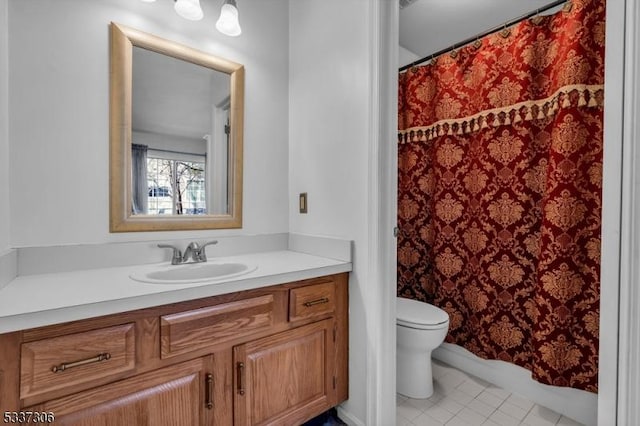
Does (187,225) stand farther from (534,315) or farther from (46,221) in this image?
(534,315)

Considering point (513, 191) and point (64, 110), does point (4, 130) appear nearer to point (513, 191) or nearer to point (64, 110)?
point (64, 110)

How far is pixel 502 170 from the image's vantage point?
1.83 meters

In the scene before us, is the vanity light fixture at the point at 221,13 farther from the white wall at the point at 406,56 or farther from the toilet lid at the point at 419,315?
the toilet lid at the point at 419,315

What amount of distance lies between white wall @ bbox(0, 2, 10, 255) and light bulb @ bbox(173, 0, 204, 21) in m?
0.60

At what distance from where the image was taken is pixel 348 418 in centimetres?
150

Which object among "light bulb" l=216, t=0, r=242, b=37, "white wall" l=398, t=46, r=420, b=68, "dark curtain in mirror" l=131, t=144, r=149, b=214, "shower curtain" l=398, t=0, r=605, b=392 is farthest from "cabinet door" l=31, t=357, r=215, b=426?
"white wall" l=398, t=46, r=420, b=68

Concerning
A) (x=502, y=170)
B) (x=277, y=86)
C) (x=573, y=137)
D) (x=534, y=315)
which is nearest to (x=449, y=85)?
(x=502, y=170)

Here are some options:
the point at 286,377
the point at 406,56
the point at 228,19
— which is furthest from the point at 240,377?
the point at 406,56

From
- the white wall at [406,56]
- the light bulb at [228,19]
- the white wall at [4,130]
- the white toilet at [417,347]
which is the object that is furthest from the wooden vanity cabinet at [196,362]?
the white wall at [406,56]

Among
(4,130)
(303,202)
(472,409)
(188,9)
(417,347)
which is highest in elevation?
(188,9)

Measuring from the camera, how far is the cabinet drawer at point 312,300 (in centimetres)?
131

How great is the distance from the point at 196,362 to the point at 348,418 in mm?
845

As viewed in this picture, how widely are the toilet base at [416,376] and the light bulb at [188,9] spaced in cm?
201

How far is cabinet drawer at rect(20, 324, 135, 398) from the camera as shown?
0.81 metres
